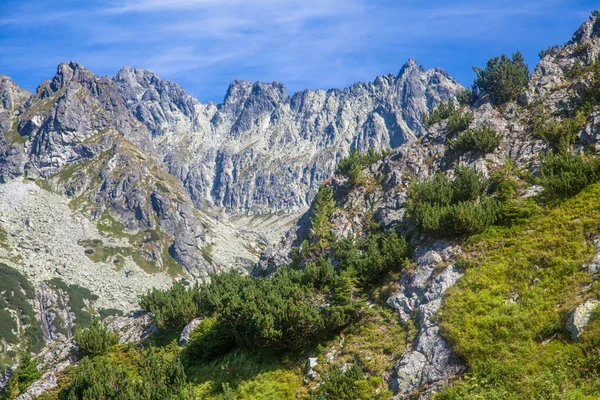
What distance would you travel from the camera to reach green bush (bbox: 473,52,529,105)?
3572 centimetres

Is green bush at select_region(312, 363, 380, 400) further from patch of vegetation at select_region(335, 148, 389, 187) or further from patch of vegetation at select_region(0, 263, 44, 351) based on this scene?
patch of vegetation at select_region(0, 263, 44, 351)

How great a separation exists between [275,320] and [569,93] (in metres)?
30.6

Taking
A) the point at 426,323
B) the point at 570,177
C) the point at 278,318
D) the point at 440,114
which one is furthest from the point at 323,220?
the point at 440,114

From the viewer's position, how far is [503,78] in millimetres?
36719

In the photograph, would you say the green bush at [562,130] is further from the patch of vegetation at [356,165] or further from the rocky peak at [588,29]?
the rocky peak at [588,29]

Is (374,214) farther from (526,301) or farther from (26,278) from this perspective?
(26,278)

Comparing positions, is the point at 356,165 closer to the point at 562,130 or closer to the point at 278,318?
the point at 562,130

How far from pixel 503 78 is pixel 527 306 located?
31089 millimetres

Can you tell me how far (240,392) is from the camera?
51.6ft

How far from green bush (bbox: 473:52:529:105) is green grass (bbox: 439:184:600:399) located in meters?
22.3

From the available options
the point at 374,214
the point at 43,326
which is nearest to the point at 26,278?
the point at 43,326

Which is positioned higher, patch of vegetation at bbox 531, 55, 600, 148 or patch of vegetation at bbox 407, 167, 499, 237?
patch of vegetation at bbox 531, 55, 600, 148

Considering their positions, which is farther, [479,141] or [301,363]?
[479,141]

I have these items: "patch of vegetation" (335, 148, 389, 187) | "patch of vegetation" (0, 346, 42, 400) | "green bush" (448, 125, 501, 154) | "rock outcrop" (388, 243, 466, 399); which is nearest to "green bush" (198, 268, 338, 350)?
"rock outcrop" (388, 243, 466, 399)
